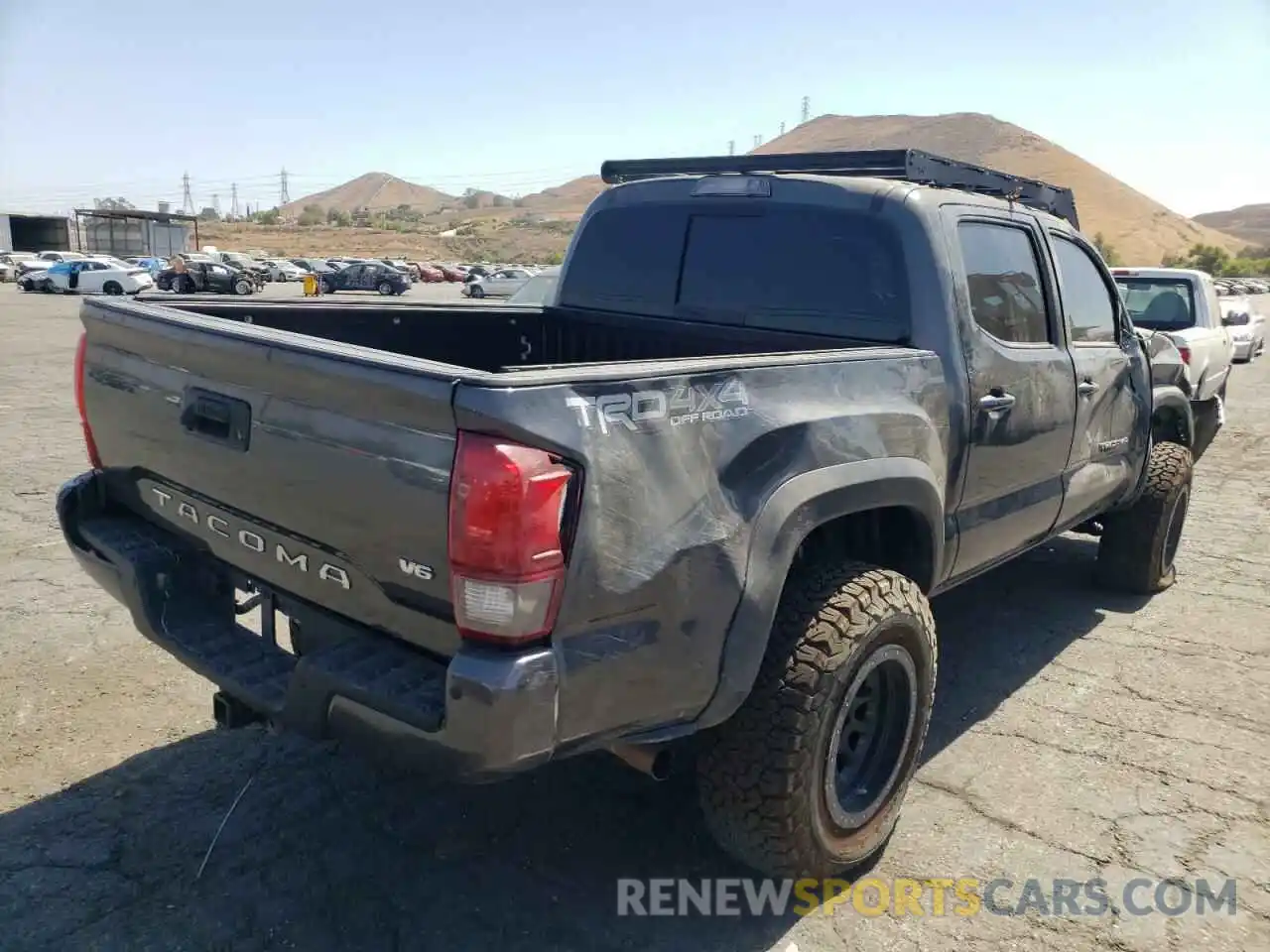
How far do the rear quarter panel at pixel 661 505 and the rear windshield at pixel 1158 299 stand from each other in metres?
9.48

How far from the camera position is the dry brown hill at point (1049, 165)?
125000 mm

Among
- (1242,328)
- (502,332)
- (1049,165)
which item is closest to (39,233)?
(1242,328)

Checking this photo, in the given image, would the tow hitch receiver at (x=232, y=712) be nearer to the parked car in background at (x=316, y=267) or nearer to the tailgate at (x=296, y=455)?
the tailgate at (x=296, y=455)

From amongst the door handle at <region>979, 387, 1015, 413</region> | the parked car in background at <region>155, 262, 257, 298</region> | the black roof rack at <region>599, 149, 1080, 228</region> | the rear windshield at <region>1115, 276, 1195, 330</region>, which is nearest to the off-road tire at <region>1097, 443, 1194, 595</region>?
the black roof rack at <region>599, 149, 1080, 228</region>

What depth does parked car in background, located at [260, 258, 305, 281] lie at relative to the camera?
54.2 metres

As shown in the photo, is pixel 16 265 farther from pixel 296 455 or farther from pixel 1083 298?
pixel 296 455

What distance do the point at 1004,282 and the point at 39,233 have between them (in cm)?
8371

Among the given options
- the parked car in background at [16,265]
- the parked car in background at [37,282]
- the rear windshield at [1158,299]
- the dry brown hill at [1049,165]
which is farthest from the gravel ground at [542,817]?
the dry brown hill at [1049,165]

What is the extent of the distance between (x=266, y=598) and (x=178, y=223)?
7828 centimetres

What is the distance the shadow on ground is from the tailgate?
3.01 ft

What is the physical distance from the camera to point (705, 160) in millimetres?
4414

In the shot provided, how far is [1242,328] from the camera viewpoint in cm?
1820

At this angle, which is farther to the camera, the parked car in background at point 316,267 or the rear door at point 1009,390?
the parked car in background at point 316,267

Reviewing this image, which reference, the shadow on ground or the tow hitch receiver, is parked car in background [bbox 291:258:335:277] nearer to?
the shadow on ground
